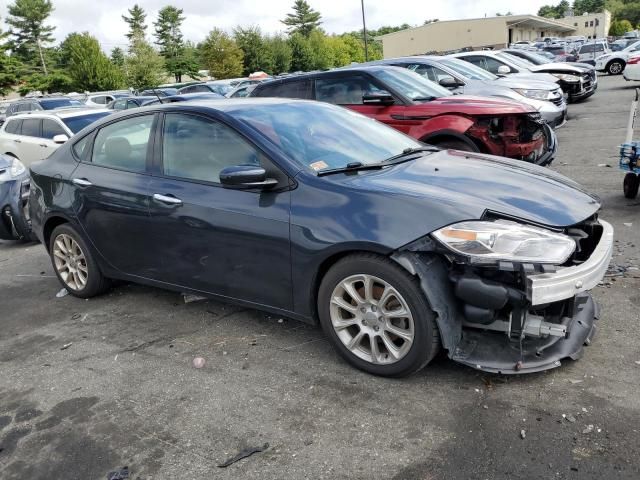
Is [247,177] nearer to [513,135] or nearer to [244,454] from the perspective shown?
[244,454]

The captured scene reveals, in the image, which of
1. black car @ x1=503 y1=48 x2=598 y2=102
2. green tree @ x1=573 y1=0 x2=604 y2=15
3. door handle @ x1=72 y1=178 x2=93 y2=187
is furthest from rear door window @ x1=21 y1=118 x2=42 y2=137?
green tree @ x1=573 y1=0 x2=604 y2=15

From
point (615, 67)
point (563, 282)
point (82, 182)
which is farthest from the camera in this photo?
point (615, 67)

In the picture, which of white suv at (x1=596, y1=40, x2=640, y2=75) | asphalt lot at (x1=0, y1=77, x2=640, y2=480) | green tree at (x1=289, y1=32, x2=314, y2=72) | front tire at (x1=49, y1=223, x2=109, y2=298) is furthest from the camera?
green tree at (x1=289, y1=32, x2=314, y2=72)

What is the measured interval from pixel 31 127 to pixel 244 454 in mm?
10803

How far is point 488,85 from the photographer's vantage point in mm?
10797

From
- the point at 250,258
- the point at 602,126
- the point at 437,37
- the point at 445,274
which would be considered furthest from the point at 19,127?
the point at 437,37

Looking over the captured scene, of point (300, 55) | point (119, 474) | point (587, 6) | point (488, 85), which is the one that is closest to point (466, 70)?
point (488, 85)

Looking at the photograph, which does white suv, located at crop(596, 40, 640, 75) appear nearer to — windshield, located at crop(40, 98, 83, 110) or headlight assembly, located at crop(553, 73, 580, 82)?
headlight assembly, located at crop(553, 73, 580, 82)

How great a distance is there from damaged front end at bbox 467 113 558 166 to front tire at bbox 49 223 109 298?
4.61m

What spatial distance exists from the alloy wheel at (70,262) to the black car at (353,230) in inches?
13.1

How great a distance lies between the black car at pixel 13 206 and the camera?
23.0ft

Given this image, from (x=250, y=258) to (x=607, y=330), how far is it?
2331mm

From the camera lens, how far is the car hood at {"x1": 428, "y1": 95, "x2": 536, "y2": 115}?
7133 mm

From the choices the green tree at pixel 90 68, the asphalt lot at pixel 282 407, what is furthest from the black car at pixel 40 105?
the green tree at pixel 90 68
